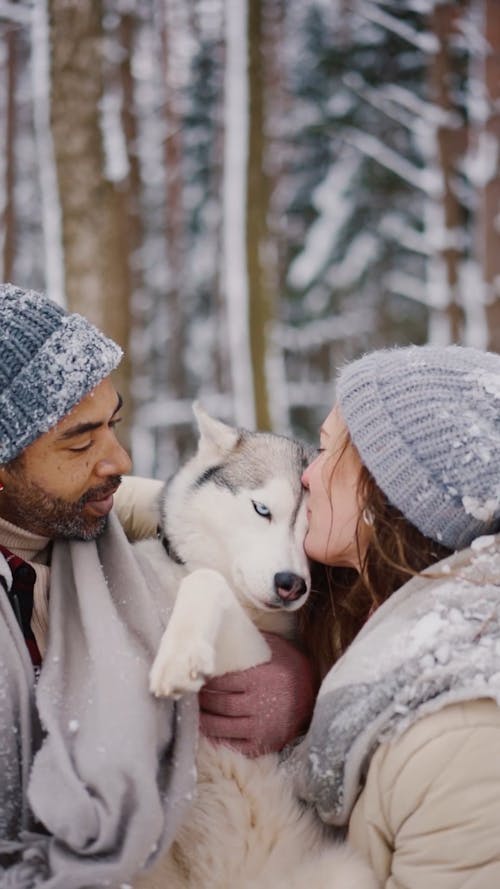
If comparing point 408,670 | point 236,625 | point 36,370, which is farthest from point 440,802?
point 36,370

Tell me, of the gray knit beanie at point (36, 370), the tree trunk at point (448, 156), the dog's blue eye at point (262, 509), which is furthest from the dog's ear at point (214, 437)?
the tree trunk at point (448, 156)

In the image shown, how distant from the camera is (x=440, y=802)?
4.69 ft

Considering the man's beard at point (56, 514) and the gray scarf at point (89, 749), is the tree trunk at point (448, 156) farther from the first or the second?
the gray scarf at point (89, 749)

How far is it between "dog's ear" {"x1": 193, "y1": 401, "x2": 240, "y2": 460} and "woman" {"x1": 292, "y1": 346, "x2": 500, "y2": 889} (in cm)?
60

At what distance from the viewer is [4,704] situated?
5.23 feet

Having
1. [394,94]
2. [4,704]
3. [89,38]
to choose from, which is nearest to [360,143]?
[394,94]

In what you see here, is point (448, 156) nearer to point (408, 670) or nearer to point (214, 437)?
point (214, 437)

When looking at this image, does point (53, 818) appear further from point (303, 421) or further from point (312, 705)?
point (303, 421)

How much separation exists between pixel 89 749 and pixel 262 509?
2.68 ft

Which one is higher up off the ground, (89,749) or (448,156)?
(448,156)

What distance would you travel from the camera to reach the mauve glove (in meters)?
1.84

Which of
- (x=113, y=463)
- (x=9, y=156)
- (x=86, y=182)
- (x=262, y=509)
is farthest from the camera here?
(x=9, y=156)

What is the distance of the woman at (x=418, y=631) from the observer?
1.43 metres

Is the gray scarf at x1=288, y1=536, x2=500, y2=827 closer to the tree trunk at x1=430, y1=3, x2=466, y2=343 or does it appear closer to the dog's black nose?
the dog's black nose
